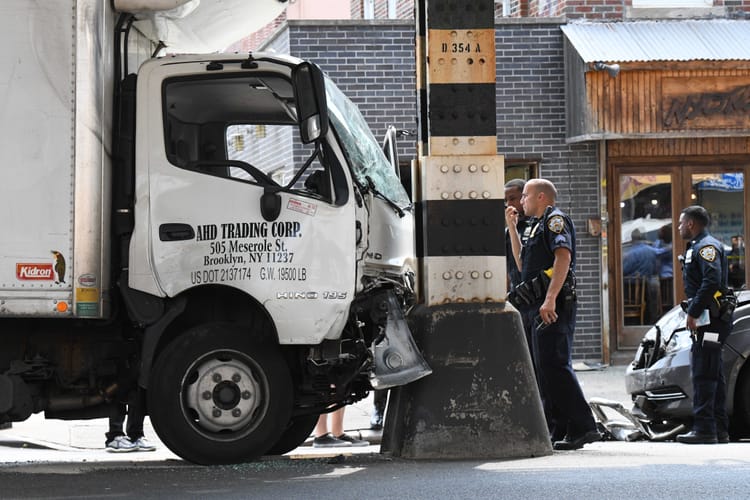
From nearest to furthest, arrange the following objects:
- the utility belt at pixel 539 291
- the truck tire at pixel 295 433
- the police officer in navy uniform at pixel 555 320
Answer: the truck tire at pixel 295 433, the police officer in navy uniform at pixel 555 320, the utility belt at pixel 539 291

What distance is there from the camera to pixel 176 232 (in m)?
7.79

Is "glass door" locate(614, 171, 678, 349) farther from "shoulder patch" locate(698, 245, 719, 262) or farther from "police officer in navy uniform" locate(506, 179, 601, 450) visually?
"police officer in navy uniform" locate(506, 179, 601, 450)

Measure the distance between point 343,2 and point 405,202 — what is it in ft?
53.4

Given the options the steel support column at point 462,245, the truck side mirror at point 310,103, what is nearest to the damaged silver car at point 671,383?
the steel support column at point 462,245

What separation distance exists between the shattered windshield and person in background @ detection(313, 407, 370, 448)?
7.98 ft

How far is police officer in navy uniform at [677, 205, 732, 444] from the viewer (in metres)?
9.85

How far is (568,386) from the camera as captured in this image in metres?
9.35

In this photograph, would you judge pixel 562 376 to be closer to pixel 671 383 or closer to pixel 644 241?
pixel 671 383

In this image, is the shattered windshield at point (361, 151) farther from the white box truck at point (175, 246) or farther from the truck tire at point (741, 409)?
the truck tire at point (741, 409)

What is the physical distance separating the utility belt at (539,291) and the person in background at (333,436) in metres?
1.66

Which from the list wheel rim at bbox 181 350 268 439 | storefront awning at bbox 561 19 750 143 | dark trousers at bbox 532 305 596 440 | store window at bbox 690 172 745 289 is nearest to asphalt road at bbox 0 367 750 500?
wheel rim at bbox 181 350 268 439

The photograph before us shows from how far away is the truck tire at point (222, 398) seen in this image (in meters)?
7.64

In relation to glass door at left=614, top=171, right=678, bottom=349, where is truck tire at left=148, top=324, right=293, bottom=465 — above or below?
below

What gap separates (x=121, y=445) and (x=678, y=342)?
14.2ft
